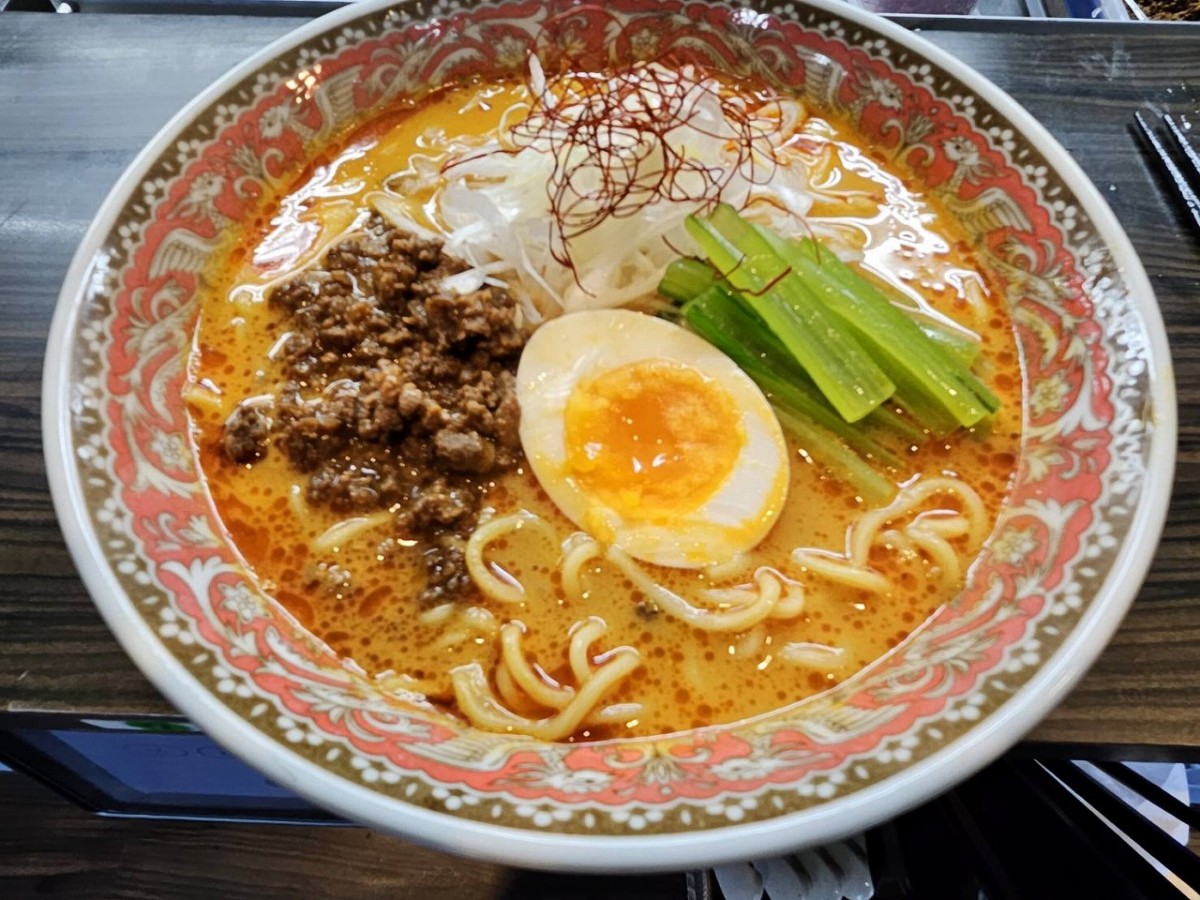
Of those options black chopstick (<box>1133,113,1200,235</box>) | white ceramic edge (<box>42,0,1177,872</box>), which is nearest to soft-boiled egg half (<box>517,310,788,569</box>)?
white ceramic edge (<box>42,0,1177,872</box>)

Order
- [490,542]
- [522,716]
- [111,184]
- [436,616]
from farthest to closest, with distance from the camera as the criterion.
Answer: [111,184] < [490,542] < [436,616] < [522,716]

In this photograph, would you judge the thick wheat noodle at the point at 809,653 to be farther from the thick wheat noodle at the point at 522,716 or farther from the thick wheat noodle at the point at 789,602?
the thick wheat noodle at the point at 522,716

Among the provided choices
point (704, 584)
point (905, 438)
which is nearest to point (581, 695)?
point (704, 584)

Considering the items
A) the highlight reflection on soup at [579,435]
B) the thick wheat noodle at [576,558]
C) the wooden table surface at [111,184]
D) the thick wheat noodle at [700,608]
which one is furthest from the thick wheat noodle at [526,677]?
the wooden table surface at [111,184]

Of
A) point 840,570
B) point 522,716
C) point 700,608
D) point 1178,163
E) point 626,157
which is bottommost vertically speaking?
point 522,716

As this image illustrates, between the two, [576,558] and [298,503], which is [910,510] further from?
[298,503]

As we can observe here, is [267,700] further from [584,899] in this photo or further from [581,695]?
[584,899]

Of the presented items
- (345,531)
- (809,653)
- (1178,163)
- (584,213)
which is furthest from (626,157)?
(1178,163)
